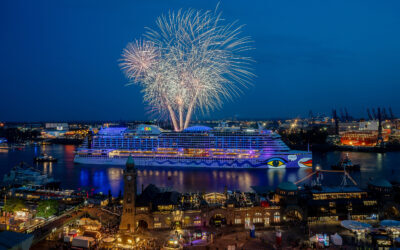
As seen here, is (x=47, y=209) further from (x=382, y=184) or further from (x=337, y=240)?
(x=382, y=184)

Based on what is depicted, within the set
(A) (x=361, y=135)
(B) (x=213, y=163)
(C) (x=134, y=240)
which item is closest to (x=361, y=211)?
(C) (x=134, y=240)

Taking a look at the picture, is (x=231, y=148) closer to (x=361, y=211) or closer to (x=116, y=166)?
(x=116, y=166)

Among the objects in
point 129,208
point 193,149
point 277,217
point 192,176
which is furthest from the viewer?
point 193,149

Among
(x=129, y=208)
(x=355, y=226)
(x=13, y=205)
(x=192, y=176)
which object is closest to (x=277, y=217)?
(x=355, y=226)

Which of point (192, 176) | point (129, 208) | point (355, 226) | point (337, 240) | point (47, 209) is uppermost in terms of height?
point (129, 208)

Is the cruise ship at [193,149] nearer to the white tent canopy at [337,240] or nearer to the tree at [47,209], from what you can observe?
the tree at [47,209]

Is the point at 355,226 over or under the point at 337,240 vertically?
over

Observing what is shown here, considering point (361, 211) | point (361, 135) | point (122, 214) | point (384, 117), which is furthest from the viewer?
point (384, 117)

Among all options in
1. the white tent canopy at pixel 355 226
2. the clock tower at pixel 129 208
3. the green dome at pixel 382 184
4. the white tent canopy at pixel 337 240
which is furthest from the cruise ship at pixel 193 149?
the white tent canopy at pixel 337 240
